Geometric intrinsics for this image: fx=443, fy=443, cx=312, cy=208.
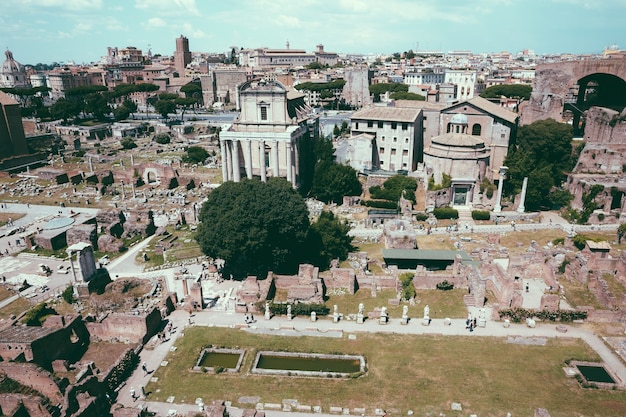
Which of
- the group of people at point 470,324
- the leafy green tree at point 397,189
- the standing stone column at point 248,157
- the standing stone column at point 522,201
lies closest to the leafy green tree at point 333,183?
the leafy green tree at point 397,189

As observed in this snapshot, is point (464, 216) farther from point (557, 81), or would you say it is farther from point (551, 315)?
point (557, 81)

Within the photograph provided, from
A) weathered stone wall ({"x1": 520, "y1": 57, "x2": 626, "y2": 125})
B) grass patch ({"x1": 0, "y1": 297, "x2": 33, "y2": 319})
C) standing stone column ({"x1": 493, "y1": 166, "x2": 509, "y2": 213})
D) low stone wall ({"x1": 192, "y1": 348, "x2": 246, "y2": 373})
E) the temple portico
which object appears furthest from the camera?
weathered stone wall ({"x1": 520, "y1": 57, "x2": 626, "y2": 125})

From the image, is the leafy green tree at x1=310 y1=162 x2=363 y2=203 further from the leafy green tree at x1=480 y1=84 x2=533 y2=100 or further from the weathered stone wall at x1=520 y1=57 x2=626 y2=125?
the leafy green tree at x1=480 y1=84 x2=533 y2=100

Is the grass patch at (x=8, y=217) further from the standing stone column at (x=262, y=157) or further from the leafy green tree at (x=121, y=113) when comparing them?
the leafy green tree at (x=121, y=113)

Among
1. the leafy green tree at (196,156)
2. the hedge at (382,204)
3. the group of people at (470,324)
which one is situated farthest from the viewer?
the leafy green tree at (196,156)

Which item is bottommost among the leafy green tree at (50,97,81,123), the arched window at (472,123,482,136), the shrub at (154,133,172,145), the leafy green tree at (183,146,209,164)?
the leafy green tree at (183,146,209,164)

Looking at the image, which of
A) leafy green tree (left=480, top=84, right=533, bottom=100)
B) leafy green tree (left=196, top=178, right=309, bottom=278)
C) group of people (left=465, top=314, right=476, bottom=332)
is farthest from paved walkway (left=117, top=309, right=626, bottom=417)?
leafy green tree (left=480, top=84, right=533, bottom=100)

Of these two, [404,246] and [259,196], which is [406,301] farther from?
[259,196]

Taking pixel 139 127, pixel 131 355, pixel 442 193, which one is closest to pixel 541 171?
pixel 442 193
